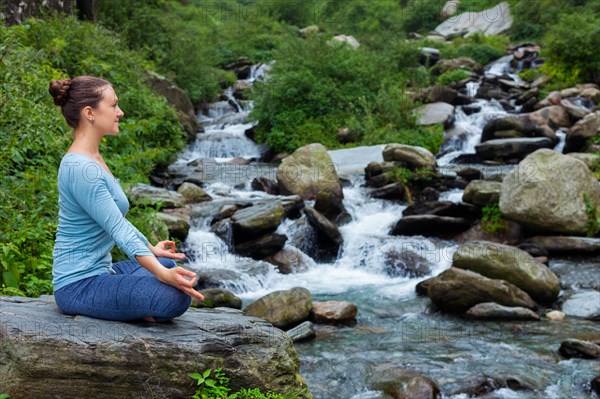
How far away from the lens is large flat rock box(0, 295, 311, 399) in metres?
3.47

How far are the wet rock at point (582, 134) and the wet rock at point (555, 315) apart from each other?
9.89 m

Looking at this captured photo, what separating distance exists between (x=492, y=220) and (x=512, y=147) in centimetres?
568

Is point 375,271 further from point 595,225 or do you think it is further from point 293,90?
Answer: point 293,90

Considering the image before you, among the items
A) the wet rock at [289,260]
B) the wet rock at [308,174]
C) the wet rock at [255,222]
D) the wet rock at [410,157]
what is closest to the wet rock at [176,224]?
the wet rock at [255,222]

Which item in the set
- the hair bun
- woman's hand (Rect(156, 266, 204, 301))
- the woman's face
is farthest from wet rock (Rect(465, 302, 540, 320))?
the hair bun

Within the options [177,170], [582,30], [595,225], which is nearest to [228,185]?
[177,170]

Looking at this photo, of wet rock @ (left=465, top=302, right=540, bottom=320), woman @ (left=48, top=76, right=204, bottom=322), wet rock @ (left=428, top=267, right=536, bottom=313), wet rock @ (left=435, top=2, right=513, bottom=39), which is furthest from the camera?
wet rock @ (left=435, top=2, right=513, bottom=39)

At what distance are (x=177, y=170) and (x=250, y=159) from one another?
3.75 m

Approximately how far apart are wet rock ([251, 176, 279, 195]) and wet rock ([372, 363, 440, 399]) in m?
Result: 8.62

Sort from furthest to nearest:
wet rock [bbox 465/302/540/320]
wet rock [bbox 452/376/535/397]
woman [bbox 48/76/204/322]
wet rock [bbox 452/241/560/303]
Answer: wet rock [bbox 452/241/560/303]
wet rock [bbox 465/302/540/320]
wet rock [bbox 452/376/535/397]
woman [bbox 48/76/204/322]

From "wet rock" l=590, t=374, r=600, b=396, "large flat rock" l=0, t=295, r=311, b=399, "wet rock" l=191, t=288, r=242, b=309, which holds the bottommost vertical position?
"wet rock" l=590, t=374, r=600, b=396

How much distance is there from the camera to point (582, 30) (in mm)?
24719

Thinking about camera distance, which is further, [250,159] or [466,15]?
[466,15]

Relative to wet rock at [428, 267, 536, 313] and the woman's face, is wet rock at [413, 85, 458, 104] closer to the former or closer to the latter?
wet rock at [428, 267, 536, 313]
